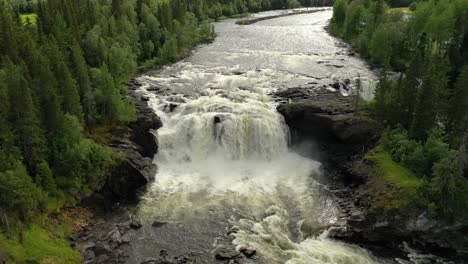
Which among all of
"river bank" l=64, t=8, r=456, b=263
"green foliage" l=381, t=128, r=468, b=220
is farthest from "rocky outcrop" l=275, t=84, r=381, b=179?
"green foliage" l=381, t=128, r=468, b=220

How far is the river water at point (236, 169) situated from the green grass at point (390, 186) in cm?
478

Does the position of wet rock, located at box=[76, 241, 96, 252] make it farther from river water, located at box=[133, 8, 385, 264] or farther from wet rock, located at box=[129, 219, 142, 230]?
wet rock, located at box=[129, 219, 142, 230]

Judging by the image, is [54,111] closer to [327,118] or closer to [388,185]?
[327,118]

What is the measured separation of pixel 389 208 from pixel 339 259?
809 centimetres

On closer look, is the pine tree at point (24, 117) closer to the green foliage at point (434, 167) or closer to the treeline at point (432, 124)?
the green foliage at point (434, 167)

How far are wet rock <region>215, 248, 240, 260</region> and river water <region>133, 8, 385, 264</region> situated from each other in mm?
620

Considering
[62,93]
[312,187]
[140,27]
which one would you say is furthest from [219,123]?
[140,27]

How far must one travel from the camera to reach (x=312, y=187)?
52312 mm

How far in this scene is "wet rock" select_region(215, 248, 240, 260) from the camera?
38.8 m

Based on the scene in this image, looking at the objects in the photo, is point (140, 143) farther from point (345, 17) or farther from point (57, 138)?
point (345, 17)

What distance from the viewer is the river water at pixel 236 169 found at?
41.3m

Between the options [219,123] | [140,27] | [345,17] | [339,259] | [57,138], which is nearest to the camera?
[339,259]

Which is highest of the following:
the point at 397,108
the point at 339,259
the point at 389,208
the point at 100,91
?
Result: the point at 100,91

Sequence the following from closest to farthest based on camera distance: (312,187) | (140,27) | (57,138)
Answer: (57,138) → (312,187) → (140,27)
